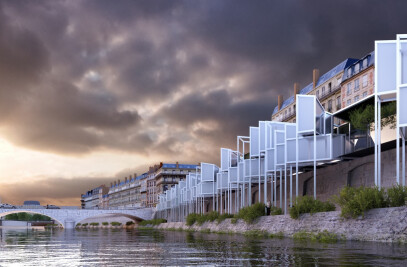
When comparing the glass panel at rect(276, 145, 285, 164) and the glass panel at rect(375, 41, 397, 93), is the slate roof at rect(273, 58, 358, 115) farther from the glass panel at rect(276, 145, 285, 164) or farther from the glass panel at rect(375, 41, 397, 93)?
the glass panel at rect(375, 41, 397, 93)

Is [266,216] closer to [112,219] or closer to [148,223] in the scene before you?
[148,223]

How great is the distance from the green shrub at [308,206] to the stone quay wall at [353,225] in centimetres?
32

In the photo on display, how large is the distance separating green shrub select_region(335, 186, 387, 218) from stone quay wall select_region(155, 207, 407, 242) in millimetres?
283

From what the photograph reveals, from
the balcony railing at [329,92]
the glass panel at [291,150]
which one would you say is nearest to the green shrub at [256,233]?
the glass panel at [291,150]

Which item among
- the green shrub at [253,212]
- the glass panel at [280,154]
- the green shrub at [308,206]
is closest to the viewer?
the green shrub at [308,206]

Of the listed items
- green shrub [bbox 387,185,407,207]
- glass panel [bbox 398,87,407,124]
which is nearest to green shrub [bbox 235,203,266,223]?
glass panel [bbox 398,87,407,124]

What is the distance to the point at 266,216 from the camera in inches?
1339

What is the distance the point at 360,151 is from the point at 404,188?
48.0 ft

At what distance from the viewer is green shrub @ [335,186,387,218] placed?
21.8 meters

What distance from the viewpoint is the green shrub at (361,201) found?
71.6ft

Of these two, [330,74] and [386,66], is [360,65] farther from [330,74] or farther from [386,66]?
[386,66]

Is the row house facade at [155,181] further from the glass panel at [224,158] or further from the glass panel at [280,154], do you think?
the glass panel at [280,154]

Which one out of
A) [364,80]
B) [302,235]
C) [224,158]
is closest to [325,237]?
[302,235]

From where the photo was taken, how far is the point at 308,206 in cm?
2812
